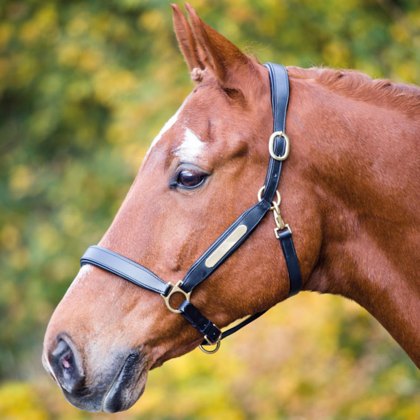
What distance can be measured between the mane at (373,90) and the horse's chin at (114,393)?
55.1 inches

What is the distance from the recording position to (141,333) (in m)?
2.72

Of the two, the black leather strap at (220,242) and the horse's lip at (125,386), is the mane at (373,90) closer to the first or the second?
the black leather strap at (220,242)

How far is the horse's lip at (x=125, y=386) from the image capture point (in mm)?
2688

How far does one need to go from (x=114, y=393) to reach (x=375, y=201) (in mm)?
1293

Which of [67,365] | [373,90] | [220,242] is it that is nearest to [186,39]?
[373,90]

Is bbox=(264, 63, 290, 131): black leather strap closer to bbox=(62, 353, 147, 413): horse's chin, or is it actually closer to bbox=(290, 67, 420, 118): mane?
bbox=(290, 67, 420, 118): mane

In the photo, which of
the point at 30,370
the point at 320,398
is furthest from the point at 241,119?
the point at 30,370

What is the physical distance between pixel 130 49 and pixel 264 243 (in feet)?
24.6

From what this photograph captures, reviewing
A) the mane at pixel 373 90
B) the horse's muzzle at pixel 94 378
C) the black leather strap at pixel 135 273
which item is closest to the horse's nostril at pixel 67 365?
the horse's muzzle at pixel 94 378

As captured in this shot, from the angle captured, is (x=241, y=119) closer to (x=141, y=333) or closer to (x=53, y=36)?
(x=141, y=333)

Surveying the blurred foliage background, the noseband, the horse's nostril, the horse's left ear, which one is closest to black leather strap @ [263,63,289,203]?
the noseband

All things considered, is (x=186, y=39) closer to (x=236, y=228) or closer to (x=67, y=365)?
(x=236, y=228)

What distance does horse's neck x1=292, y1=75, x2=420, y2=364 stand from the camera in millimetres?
2760

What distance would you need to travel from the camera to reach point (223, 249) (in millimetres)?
2721
